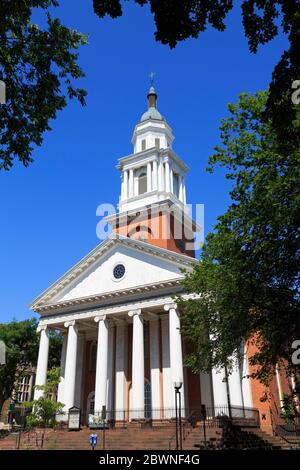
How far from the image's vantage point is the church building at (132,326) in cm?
2870

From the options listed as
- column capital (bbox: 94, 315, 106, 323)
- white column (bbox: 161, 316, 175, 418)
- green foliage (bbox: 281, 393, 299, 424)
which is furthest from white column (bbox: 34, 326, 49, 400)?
green foliage (bbox: 281, 393, 299, 424)

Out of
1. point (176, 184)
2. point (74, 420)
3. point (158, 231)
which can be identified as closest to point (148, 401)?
point (74, 420)

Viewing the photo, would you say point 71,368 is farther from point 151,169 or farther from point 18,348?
point 151,169

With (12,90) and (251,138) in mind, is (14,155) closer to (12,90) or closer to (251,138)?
(12,90)

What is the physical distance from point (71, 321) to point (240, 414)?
569 inches

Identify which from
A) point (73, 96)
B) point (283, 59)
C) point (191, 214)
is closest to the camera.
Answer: point (283, 59)

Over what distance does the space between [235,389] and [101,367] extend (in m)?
9.61

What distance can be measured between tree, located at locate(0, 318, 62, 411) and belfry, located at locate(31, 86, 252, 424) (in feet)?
27.8

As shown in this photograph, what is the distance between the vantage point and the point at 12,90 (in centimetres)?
977

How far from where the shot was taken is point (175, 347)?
93.0 ft

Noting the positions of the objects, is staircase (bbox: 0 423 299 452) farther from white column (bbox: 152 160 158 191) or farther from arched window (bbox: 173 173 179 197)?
arched window (bbox: 173 173 179 197)

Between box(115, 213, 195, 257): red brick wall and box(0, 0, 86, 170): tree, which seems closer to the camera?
box(0, 0, 86, 170): tree

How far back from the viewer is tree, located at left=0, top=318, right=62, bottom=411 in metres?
41.9
